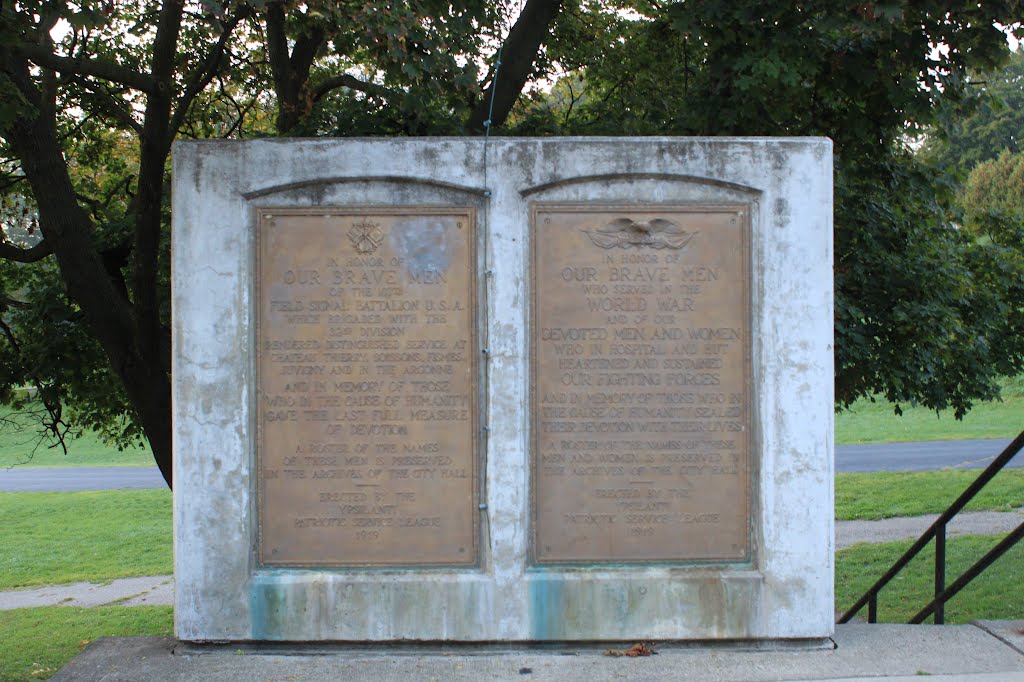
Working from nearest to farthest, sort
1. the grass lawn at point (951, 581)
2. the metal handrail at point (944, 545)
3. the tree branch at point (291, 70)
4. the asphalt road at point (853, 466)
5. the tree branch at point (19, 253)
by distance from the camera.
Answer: the metal handrail at point (944, 545), the grass lawn at point (951, 581), the tree branch at point (19, 253), the tree branch at point (291, 70), the asphalt road at point (853, 466)

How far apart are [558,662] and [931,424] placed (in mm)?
28801

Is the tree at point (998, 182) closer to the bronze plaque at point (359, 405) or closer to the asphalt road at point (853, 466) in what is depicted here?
the asphalt road at point (853, 466)

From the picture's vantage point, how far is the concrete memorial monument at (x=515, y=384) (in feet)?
17.0

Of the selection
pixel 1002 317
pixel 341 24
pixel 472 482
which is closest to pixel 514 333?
pixel 472 482

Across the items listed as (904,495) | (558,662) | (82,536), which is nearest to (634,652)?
(558,662)

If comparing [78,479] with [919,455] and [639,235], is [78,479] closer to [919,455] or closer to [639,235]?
[919,455]

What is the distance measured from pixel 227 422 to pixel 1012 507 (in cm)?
1320

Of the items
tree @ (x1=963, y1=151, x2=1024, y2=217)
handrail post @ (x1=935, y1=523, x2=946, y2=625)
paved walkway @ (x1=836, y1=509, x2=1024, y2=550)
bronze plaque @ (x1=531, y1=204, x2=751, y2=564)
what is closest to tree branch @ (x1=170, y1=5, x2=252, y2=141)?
bronze plaque @ (x1=531, y1=204, x2=751, y2=564)

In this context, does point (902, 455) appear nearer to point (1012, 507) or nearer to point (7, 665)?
point (1012, 507)

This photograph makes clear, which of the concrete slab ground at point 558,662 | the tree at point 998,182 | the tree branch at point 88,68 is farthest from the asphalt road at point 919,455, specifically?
the tree branch at point 88,68

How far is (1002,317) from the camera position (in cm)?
1188

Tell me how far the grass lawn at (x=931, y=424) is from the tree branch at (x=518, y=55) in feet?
61.8

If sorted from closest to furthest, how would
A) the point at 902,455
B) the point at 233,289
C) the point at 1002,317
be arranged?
the point at 233,289 < the point at 1002,317 < the point at 902,455

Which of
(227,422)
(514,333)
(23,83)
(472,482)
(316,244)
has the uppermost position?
(23,83)
